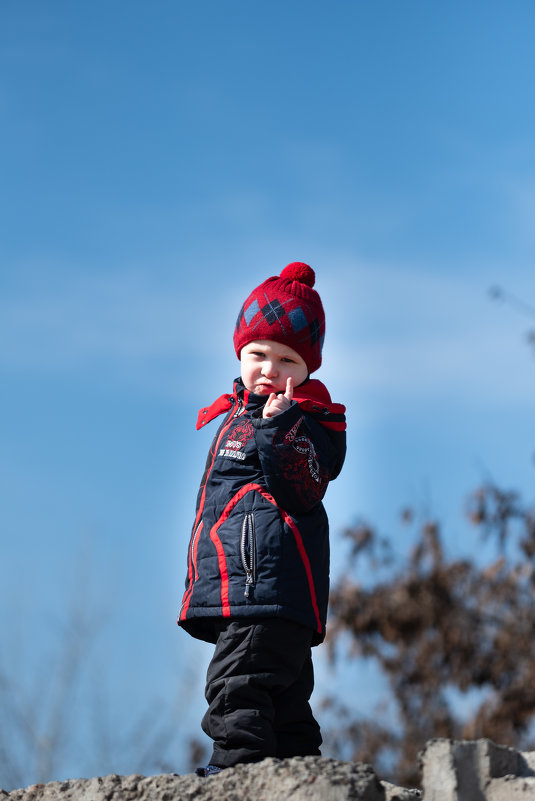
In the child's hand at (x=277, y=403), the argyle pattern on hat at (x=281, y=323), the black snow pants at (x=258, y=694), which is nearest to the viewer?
the black snow pants at (x=258, y=694)

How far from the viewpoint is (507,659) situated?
10781 millimetres

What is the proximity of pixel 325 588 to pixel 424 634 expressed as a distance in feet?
25.6

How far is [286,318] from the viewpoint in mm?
3932

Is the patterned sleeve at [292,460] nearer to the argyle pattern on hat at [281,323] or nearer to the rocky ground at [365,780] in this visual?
the argyle pattern on hat at [281,323]

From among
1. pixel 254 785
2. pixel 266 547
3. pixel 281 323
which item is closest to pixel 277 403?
pixel 281 323

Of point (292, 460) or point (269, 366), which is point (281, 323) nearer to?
point (269, 366)

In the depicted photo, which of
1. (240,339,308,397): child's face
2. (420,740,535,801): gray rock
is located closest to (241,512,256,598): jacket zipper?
(240,339,308,397): child's face

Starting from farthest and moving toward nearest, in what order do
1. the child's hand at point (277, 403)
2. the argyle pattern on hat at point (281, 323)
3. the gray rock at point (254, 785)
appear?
the argyle pattern on hat at point (281, 323)
the child's hand at point (277, 403)
the gray rock at point (254, 785)

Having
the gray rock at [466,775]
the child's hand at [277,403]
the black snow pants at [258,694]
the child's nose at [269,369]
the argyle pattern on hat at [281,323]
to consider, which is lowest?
the gray rock at [466,775]

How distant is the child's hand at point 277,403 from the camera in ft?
12.1

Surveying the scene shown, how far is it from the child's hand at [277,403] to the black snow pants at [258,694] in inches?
27.7

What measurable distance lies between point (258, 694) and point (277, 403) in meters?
0.98

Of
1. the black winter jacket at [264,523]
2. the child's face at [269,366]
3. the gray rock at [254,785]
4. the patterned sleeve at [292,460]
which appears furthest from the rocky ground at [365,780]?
the child's face at [269,366]

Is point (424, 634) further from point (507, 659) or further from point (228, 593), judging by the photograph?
point (228, 593)
